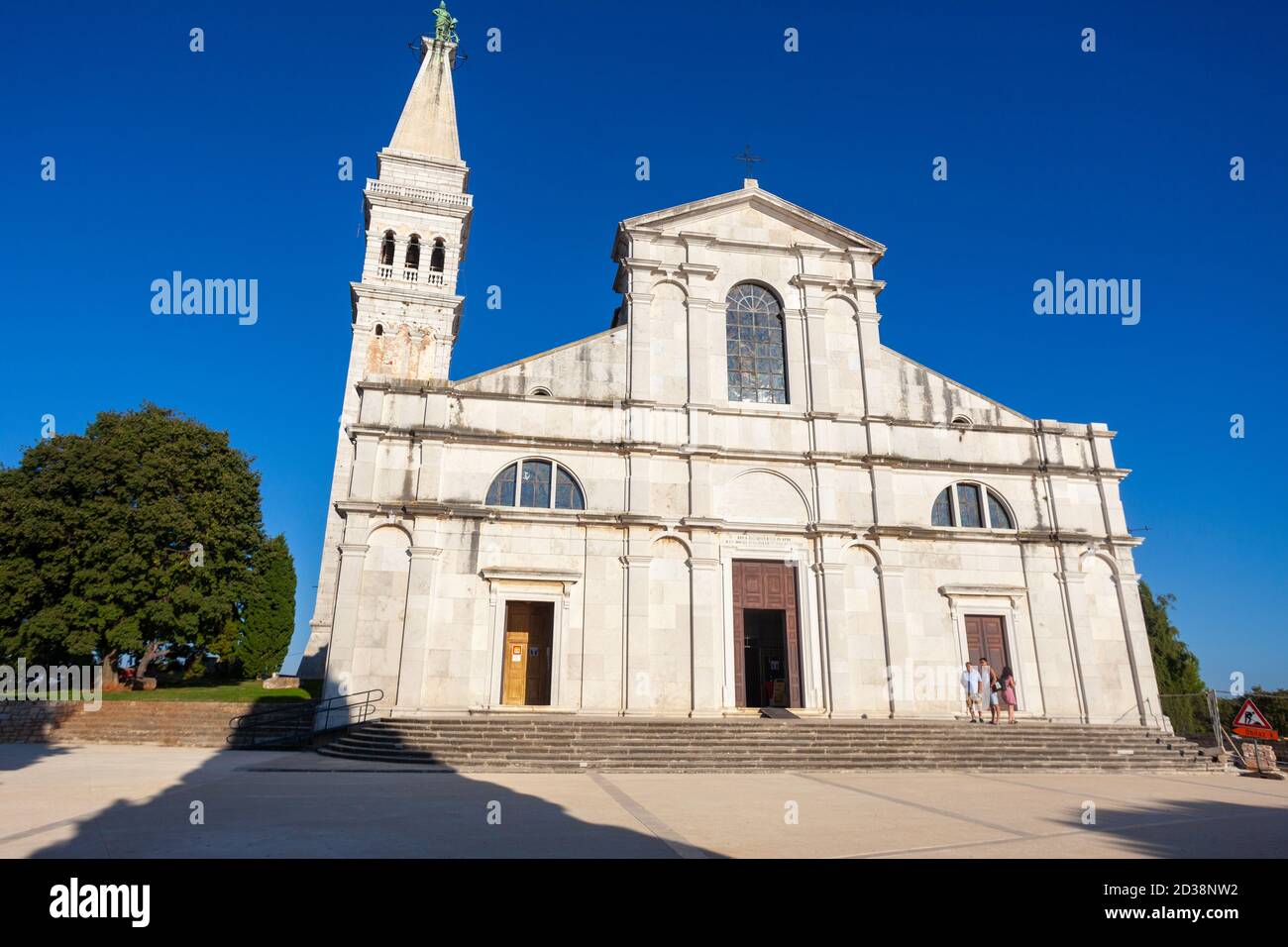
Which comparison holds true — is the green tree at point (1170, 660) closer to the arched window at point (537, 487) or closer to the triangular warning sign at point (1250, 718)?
the triangular warning sign at point (1250, 718)

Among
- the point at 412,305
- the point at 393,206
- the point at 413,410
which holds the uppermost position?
the point at 393,206

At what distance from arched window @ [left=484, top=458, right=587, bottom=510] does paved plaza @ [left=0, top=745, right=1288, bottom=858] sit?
8.63m

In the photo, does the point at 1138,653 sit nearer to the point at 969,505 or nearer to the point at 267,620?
the point at 969,505

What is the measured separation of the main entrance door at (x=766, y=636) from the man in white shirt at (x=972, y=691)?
15.0 ft

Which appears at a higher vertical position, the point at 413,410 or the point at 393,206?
the point at 393,206

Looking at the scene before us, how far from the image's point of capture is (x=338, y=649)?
18.7 metres

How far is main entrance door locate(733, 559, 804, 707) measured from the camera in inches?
825

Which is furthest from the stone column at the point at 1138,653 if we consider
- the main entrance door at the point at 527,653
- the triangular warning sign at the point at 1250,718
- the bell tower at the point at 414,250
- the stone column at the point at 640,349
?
the bell tower at the point at 414,250
